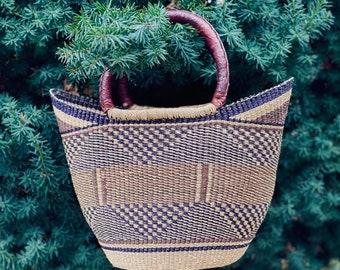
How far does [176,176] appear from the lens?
87cm

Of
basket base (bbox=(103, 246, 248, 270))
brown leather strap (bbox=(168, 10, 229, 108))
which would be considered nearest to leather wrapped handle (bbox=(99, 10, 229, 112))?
brown leather strap (bbox=(168, 10, 229, 108))

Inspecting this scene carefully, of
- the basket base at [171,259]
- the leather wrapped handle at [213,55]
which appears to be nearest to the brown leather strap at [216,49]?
the leather wrapped handle at [213,55]

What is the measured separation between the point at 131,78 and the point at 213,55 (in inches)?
9.6

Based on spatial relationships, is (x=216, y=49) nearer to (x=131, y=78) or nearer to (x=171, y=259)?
(x=131, y=78)

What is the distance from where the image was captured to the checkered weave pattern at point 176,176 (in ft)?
2.80

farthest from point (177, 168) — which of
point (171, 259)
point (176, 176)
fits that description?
point (171, 259)

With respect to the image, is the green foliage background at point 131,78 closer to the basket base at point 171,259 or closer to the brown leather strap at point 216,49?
the brown leather strap at point 216,49

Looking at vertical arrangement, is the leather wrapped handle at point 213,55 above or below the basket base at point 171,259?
above

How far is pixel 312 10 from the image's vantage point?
3.48 feet

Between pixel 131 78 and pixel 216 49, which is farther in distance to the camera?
pixel 131 78

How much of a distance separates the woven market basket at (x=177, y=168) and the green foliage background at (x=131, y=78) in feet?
0.31

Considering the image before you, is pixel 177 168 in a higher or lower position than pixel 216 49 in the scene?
lower

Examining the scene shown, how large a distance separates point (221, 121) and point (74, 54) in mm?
286

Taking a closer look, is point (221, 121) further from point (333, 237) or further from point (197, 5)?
point (333, 237)
